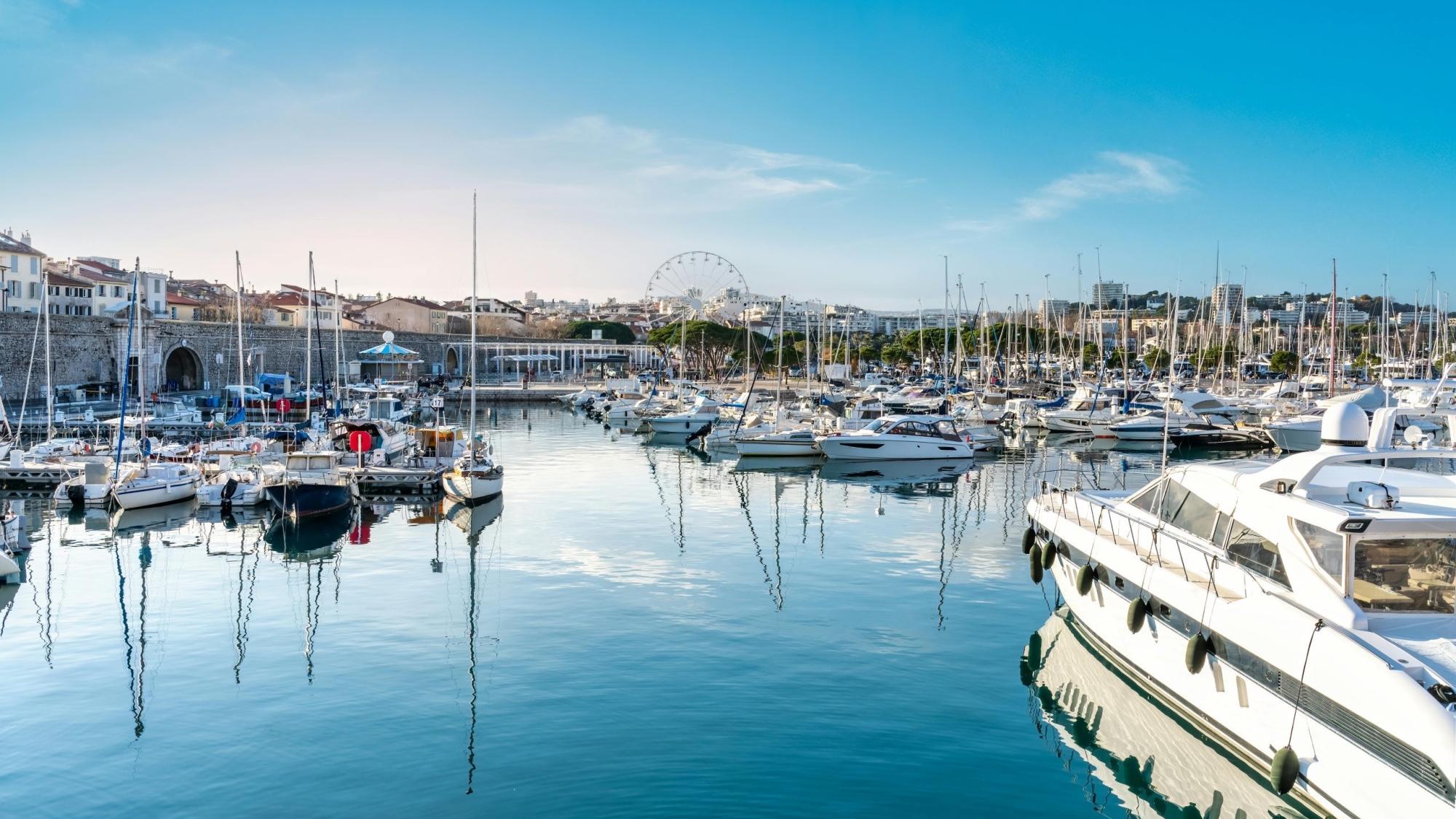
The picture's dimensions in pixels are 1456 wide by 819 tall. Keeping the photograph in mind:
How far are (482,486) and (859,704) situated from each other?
1514 centimetres

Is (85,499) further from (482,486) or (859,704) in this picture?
(859,704)

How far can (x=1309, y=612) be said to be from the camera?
8.12 meters

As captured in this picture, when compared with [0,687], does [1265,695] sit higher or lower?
higher

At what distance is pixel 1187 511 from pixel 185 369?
59411 millimetres

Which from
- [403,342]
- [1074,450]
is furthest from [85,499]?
[403,342]

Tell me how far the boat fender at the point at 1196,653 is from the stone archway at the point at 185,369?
5748cm

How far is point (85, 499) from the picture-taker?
22.8 metres

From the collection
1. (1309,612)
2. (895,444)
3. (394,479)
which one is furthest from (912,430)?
(1309,612)

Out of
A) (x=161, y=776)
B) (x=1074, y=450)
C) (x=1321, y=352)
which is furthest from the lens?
(x=1321, y=352)

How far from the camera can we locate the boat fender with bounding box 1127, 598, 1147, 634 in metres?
10.0

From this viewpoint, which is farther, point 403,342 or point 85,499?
point 403,342

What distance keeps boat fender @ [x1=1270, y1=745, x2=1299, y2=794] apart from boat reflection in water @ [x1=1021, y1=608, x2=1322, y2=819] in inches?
23.4

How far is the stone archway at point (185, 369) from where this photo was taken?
187 ft

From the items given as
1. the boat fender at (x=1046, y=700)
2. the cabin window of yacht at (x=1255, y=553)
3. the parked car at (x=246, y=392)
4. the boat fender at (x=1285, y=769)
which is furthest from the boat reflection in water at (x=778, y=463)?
the parked car at (x=246, y=392)
